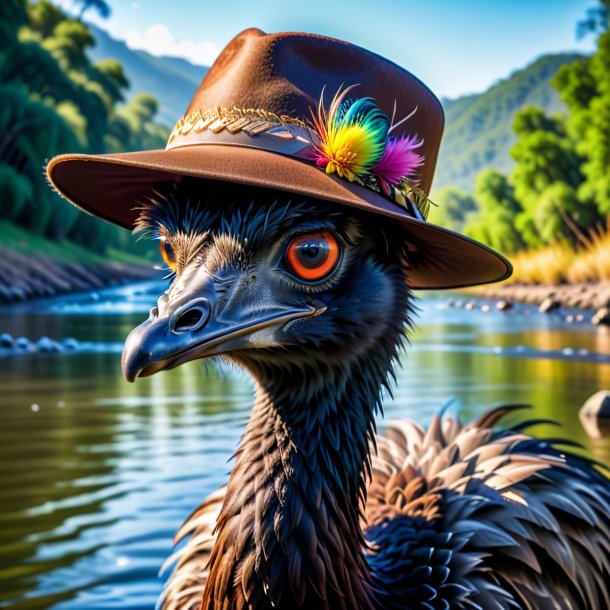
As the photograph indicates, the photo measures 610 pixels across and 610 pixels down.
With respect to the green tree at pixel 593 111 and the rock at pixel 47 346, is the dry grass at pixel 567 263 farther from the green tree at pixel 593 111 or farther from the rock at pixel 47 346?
the rock at pixel 47 346

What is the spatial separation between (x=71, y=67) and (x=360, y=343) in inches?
1852

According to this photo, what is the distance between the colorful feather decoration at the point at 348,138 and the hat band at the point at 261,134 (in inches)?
0.9

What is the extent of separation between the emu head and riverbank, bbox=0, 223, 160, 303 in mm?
20660

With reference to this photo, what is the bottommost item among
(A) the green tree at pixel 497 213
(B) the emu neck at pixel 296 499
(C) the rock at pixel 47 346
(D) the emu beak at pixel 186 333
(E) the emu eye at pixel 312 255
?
(B) the emu neck at pixel 296 499

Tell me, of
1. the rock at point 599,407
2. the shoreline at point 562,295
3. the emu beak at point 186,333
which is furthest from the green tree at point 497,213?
the emu beak at point 186,333

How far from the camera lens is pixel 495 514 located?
2.65m

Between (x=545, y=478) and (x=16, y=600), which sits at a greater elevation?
(x=545, y=478)

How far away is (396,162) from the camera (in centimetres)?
216

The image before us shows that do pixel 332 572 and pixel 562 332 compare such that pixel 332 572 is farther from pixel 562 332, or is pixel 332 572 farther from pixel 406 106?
pixel 562 332

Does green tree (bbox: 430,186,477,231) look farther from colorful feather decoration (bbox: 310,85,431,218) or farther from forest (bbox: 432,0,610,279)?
colorful feather decoration (bbox: 310,85,431,218)

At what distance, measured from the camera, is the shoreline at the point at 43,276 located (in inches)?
931

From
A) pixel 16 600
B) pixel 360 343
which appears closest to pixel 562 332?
pixel 16 600

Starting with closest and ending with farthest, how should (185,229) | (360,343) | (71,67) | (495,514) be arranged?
(185,229), (360,343), (495,514), (71,67)

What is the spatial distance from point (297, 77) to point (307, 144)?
9.3 inches
